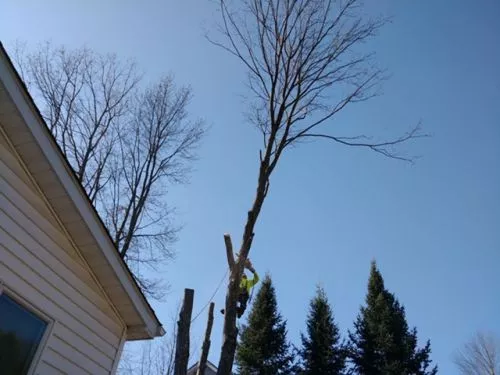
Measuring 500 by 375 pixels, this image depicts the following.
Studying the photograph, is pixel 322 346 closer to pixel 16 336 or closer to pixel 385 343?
pixel 385 343

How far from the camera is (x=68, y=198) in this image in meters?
5.30

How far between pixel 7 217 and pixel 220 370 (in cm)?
388

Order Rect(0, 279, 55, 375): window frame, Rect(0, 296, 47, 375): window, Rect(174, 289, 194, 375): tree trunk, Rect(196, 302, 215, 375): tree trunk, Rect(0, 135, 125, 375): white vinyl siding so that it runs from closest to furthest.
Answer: Rect(0, 296, 47, 375): window, Rect(0, 279, 55, 375): window frame, Rect(0, 135, 125, 375): white vinyl siding, Rect(174, 289, 194, 375): tree trunk, Rect(196, 302, 215, 375): tree trunk

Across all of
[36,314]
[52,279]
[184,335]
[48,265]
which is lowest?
[36,314]

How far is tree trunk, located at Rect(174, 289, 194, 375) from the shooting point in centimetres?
705

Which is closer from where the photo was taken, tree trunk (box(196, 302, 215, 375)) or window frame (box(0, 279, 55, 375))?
window frame (box(0, 279, 55, 375))

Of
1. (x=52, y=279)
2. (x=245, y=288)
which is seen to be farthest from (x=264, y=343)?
(x=52, y=279)

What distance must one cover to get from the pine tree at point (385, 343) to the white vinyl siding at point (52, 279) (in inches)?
539

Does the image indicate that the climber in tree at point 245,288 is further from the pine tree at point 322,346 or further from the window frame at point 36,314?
the pine tree at point 322,346

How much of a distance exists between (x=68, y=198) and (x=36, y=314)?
1290mm

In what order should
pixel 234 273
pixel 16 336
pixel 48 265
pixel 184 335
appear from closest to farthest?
pixel 16 336, pixel 48 265, pixel 184 335, pixel 234 273

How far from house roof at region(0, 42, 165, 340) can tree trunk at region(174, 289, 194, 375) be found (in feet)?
2.70

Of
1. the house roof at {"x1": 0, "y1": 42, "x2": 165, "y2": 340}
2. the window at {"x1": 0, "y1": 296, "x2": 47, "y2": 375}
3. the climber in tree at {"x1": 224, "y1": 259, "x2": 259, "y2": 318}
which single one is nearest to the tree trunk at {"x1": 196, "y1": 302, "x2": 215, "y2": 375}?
the climber in tree at {"x1": 224, "y1": 259, "x2": 259, "y2": 318}

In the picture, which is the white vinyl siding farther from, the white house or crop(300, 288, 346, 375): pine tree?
crop(300, 288, 346, 375): pine tree
